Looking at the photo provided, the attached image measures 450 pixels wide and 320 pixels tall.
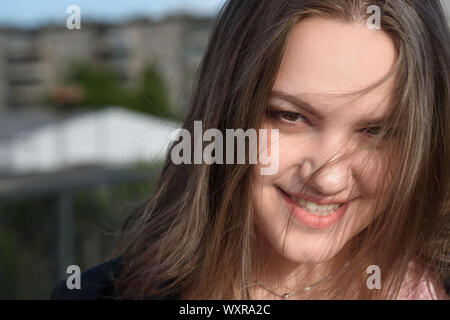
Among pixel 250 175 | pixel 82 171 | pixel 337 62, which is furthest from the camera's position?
pixel 82 171

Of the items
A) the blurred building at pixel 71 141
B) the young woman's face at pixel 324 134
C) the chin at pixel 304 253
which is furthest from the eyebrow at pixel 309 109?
the blurred building at pixel 71 141

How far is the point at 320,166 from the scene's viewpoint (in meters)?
1.11

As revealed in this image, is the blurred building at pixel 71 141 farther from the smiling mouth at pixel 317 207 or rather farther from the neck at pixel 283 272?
the smiling mouth at pixel 317 207

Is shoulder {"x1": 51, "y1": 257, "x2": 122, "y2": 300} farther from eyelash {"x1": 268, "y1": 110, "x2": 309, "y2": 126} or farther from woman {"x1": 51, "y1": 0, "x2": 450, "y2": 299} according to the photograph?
eyelash {"x1": 268, "y1": 110, "x2": 309, "y2": 126}

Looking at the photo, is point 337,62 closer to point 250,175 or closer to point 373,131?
point 373,131

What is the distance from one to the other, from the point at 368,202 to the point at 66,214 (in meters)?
2.22

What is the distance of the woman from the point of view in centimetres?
112

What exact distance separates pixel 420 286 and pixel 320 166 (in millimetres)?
419

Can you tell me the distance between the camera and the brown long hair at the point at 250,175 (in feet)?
3.76

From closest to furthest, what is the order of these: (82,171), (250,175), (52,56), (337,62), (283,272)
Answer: (337,62), (250,175), (283,272), (82,171), (52,56)

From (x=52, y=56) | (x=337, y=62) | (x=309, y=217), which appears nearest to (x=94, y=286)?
(x=309, y=217)
